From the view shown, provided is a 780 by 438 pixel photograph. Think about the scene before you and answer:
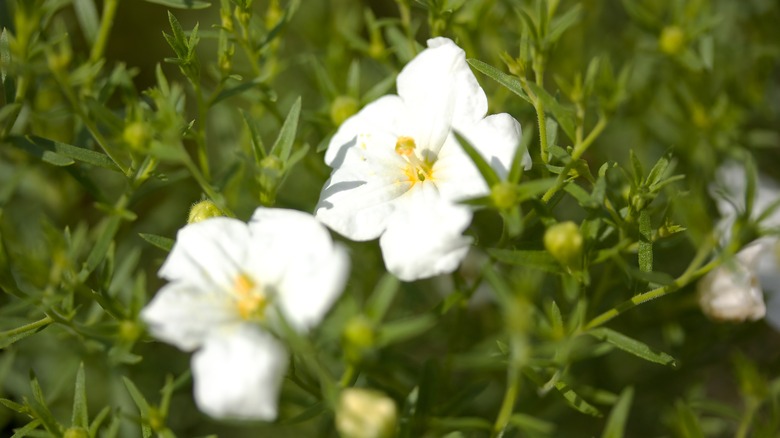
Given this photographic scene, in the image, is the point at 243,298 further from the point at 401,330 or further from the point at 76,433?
the point at 76,433

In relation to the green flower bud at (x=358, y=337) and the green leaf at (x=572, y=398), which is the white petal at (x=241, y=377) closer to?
the green flower bud at (x=358, y=337)

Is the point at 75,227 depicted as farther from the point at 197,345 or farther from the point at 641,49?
the point at 641,49

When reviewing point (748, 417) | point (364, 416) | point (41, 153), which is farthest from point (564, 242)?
point (41, 153)

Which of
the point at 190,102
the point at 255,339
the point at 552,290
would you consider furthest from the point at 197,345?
the point at 190,102

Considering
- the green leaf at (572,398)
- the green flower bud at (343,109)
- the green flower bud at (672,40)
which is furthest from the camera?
the green flower bud at (672,40)

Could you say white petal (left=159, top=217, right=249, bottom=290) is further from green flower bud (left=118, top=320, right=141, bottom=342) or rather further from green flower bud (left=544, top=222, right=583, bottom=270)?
green flower bud (left=544, top=222, right=583, bottom=270)

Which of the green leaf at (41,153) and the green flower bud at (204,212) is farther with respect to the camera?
the green leaf at (41,153)

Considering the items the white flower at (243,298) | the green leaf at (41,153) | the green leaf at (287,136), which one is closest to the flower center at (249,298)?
the white flower at (243,298)
